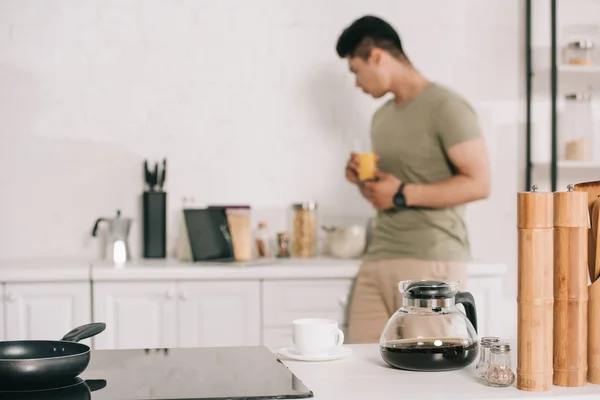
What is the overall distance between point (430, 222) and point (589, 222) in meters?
1.75

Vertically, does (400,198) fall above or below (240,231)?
above

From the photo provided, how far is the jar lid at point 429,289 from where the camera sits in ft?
5.37

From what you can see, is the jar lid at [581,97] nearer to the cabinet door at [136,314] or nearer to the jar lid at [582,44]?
the jar lid at [582,44]

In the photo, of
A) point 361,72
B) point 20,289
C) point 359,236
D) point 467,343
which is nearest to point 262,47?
point 361,72

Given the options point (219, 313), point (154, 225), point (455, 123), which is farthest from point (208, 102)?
point (455, 123)

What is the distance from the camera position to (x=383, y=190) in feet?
11.0

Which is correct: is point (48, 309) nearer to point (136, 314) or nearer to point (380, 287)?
point (136, 314)

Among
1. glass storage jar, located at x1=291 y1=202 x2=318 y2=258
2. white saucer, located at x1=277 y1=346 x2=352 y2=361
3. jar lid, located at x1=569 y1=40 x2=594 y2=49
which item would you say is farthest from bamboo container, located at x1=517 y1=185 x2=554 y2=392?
jar lid, located at x1=569 y1=40 x2=594 y2=49

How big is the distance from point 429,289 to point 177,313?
197 cm

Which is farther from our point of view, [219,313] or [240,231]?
[240,231]

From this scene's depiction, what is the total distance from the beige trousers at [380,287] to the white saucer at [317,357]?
1455 millimetres

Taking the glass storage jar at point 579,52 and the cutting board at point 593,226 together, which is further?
the glass storage jar at point 579,52

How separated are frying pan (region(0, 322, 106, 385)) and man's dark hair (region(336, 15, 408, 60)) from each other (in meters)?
2.15

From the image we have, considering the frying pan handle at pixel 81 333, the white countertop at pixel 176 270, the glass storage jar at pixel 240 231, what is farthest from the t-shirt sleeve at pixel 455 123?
the frying pan handle at pixel 81 333
